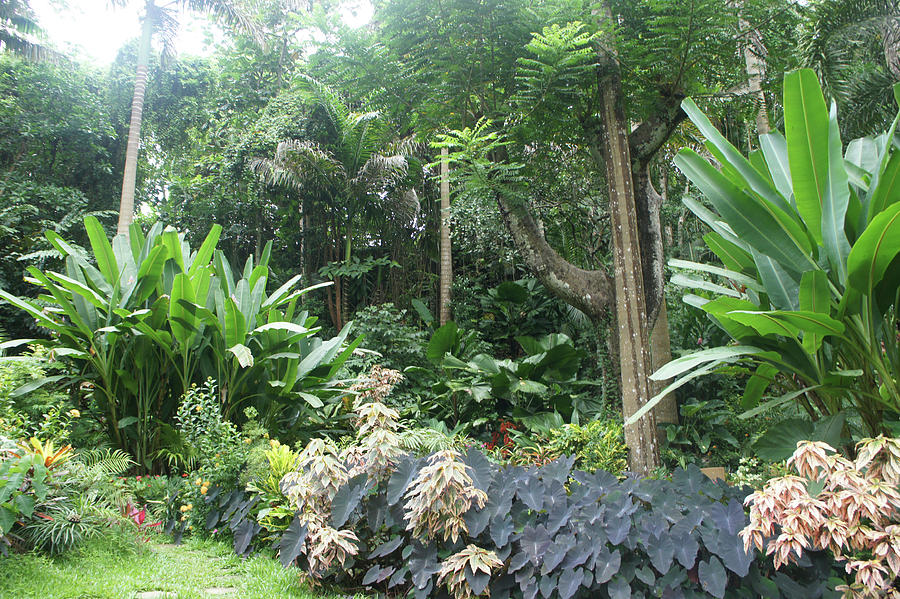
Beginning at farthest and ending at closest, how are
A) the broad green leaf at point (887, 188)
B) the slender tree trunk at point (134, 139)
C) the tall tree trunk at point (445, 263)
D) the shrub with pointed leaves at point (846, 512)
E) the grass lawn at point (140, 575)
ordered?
1. the slender tree trunk at point (134, 139)
2. the tall tree trunk at point (445, 263)
3. the grass lawn at point (140, 575)
4. the broad green leaf at point (887, 188)
5. the shrub with pointed leaves at point (846, 512)

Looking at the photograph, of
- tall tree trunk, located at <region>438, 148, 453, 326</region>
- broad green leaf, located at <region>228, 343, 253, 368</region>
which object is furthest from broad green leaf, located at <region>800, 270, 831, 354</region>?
tall tree trunk, located at <region>438, 148, 453, 326</region>

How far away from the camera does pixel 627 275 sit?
3.86 meters

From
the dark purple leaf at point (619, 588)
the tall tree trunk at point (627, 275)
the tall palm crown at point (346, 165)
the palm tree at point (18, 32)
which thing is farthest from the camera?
the palm tree at point (18, 32)

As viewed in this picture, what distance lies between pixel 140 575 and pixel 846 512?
2.86 metres

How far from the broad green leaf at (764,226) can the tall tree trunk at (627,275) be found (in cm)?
155

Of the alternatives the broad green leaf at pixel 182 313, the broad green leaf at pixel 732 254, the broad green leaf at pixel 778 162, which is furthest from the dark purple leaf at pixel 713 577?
the broad green leaf at pixel 182 313

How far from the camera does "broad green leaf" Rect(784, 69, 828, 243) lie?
2.08m

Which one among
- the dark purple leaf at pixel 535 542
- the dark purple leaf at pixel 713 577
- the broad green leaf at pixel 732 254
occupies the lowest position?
the dark purple leaf at pixel 713 577

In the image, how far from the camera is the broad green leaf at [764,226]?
219 centimetres

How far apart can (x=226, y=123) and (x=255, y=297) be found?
766 centimetres

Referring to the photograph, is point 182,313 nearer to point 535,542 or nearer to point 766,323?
point 535,542

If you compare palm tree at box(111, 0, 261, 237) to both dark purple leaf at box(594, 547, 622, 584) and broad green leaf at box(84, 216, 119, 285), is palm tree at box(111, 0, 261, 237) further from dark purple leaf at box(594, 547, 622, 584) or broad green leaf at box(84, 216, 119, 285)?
dark purple leaf at box(594, 547, 622, 584)

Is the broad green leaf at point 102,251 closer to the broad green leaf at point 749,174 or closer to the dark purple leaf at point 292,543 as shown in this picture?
the dark purple leaf at point 292,543

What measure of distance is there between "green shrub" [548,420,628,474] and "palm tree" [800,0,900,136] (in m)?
3.99
